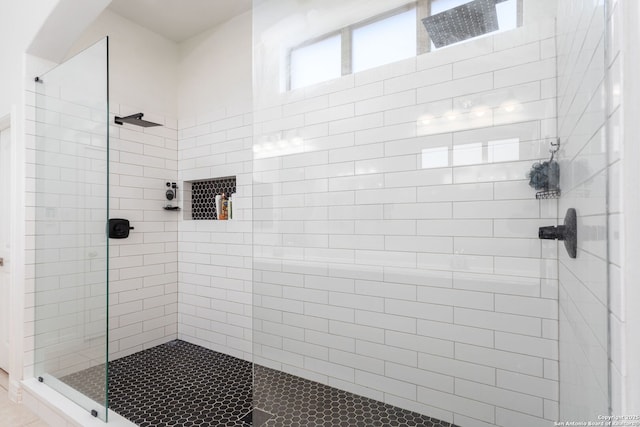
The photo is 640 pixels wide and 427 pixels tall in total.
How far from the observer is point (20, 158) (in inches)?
92.4

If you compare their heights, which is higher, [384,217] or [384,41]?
[384,41]

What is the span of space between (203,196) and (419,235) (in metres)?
2.36

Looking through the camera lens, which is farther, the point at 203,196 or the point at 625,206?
the point at 203,196

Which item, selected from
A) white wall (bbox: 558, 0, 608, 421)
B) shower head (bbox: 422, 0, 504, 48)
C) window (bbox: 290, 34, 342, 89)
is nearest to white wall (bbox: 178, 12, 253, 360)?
window (bbox: 290, 34, 342, 89)

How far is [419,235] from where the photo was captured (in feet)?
5.87

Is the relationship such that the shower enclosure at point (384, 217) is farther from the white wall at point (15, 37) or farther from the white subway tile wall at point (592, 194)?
the white wall at point (15, 37)

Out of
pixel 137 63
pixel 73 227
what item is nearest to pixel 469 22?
pixel 73 227

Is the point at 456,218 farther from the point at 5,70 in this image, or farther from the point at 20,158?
the point at 5,70

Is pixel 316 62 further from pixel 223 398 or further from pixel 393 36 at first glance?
pixel 223 398

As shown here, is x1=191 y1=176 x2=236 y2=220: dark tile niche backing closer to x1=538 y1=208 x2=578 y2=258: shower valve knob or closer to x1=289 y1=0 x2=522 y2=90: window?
x1=289 y1=0 x2=522 y2=90: window

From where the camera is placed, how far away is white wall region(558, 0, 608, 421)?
0.62 metres

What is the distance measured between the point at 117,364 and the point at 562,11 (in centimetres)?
364

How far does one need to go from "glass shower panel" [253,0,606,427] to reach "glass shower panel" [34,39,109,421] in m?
0.87

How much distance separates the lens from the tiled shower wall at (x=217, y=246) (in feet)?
9.78
